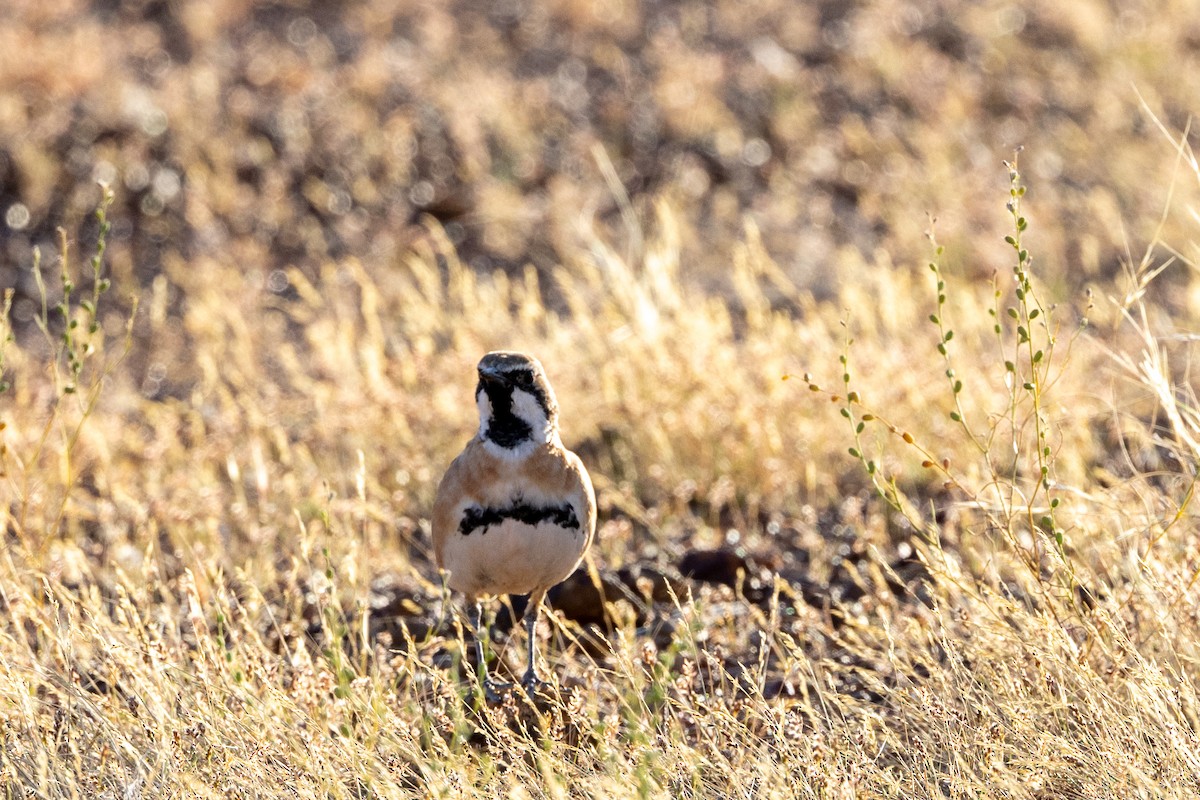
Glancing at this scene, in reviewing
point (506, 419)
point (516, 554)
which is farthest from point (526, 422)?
point (516, 554)

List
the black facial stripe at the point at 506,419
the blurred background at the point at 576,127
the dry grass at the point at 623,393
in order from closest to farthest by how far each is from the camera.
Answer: the dry grass at the point at 623,393
the black facial stripe at the point at 506,419
the blurred background at the point at 576,127

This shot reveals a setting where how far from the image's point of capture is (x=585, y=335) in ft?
24.7

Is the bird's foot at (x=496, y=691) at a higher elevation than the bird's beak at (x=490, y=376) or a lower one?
lower

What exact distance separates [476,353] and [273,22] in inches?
315

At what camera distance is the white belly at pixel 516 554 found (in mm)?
4312

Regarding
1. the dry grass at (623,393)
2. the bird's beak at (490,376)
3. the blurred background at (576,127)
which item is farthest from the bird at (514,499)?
the blurred background at (576,127)

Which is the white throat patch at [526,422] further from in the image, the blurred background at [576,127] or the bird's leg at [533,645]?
the blurred background at [576,127]

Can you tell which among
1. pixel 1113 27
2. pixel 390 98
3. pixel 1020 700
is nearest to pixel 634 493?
pixel 1020 700

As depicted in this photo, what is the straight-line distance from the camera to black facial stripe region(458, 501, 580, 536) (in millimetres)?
4332

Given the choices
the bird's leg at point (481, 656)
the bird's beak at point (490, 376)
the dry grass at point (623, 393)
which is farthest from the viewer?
the bird's beak at point (490, 376)

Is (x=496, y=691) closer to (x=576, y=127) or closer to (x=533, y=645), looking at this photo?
(x=533, y=645)

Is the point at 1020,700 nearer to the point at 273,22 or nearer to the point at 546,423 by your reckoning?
the point at 546,423

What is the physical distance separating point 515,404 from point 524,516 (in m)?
0.35

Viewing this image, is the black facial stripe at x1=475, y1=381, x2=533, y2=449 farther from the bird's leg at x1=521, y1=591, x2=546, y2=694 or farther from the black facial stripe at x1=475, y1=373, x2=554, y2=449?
the bird's leg at x1=521, y1=591, x2=546, y2=694
